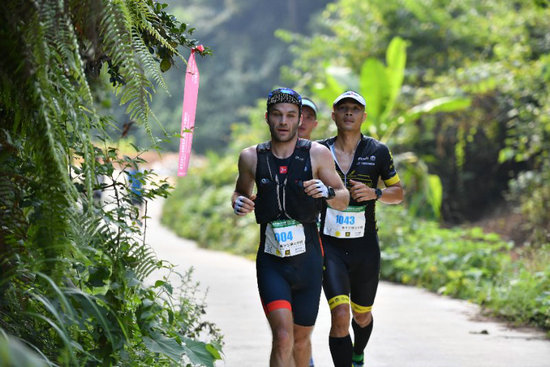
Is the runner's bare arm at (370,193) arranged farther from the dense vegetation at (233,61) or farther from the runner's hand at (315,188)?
the dense vegetation at (233,61)

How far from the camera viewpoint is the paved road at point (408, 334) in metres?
7.21

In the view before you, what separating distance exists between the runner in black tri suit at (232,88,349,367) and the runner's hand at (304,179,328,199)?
7 cm

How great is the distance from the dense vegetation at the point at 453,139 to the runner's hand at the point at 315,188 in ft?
14.6

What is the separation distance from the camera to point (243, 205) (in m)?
5.05

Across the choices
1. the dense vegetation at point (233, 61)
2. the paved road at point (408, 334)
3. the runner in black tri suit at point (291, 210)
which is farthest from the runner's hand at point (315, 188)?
the dense vegetation at point (233, 61)

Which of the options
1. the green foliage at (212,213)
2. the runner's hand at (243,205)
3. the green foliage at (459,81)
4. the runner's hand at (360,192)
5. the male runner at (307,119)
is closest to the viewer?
the runner's hand at (243,205)

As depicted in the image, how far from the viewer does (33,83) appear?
3188 millimetres

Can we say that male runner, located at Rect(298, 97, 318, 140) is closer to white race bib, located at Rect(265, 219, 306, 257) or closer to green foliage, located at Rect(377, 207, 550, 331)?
white race bib, located at Rect(265, 219, 306, 257)

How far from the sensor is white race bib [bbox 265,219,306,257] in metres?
5.21

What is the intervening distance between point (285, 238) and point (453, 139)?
46.8 feet

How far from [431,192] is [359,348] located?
404 inches

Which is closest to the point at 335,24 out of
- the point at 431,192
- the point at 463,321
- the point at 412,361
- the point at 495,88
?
the point at 495,88

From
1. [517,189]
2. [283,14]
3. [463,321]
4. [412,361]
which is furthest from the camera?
[283,14]

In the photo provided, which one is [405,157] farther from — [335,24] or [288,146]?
[288,146]
